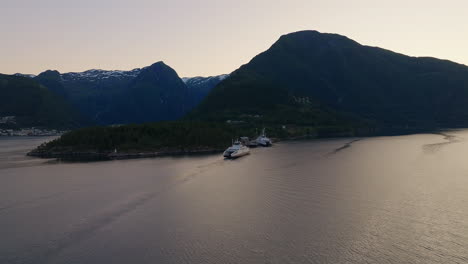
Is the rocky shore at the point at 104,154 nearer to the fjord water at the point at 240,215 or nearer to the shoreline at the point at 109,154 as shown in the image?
the shoreline at the point at 109,154

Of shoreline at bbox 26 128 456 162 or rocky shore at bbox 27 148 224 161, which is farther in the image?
rocky shore at bbox 27 148 224 161

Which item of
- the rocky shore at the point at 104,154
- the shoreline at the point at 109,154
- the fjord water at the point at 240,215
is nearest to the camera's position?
the fjord water at the point at 240,215

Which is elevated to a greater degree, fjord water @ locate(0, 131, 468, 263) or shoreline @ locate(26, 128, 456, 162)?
shoreline @ locate(26, 128, 456, 162)

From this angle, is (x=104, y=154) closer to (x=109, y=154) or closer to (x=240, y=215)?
(x=109, y=154)

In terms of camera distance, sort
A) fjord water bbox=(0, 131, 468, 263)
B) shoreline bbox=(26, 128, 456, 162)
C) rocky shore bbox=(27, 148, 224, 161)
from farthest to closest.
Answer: rocky shore bbox=(27, 148, 224, 161), shoreline bbox=(26, 128, 456, 162), fjord water bbox=(0, 131, 468, 263)

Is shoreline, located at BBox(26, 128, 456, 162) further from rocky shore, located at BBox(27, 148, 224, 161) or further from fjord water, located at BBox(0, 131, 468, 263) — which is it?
fjord water, located at BBox(0, 131, 468, 263)

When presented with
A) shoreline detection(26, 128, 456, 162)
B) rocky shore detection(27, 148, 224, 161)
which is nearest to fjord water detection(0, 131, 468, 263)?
shoreline detection(26, 128, 456, 162)

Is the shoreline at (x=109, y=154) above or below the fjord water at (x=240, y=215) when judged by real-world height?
above

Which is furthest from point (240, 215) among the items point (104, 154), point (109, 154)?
point (104, 154)

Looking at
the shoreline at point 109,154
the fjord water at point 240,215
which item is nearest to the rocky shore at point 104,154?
the shoreline at point 109,154
